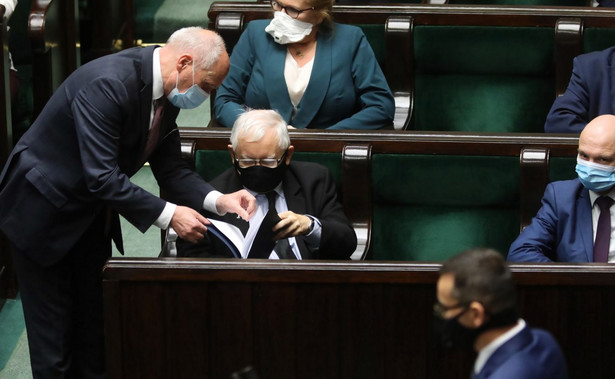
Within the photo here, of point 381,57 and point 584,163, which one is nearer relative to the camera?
point 584,163

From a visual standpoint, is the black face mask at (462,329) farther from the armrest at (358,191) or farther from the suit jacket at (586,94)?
the suit jacket at (586,94)

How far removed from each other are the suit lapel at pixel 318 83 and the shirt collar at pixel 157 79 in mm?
757

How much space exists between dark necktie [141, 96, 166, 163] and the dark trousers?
6.3 inches

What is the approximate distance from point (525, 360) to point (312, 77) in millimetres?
1556

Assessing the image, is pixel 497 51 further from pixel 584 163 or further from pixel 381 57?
pixel 584 163

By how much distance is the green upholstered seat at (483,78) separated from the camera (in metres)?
3.12

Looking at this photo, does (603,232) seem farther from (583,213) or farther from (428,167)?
(428,167)

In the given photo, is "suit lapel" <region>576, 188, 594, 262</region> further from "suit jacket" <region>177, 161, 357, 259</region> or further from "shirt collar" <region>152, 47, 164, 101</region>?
"shirt collar" <region>152, 47, 164, 101</region>

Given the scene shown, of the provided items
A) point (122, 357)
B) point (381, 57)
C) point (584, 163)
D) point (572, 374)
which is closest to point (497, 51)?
point (381, 57)

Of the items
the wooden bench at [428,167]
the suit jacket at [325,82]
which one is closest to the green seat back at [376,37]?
the suit jacket at [325,82]

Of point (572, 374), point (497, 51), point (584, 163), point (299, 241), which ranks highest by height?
point (497, 51)

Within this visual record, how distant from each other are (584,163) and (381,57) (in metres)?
0.96

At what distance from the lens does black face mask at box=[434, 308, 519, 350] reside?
145 cm

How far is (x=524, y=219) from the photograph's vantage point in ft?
8.48
